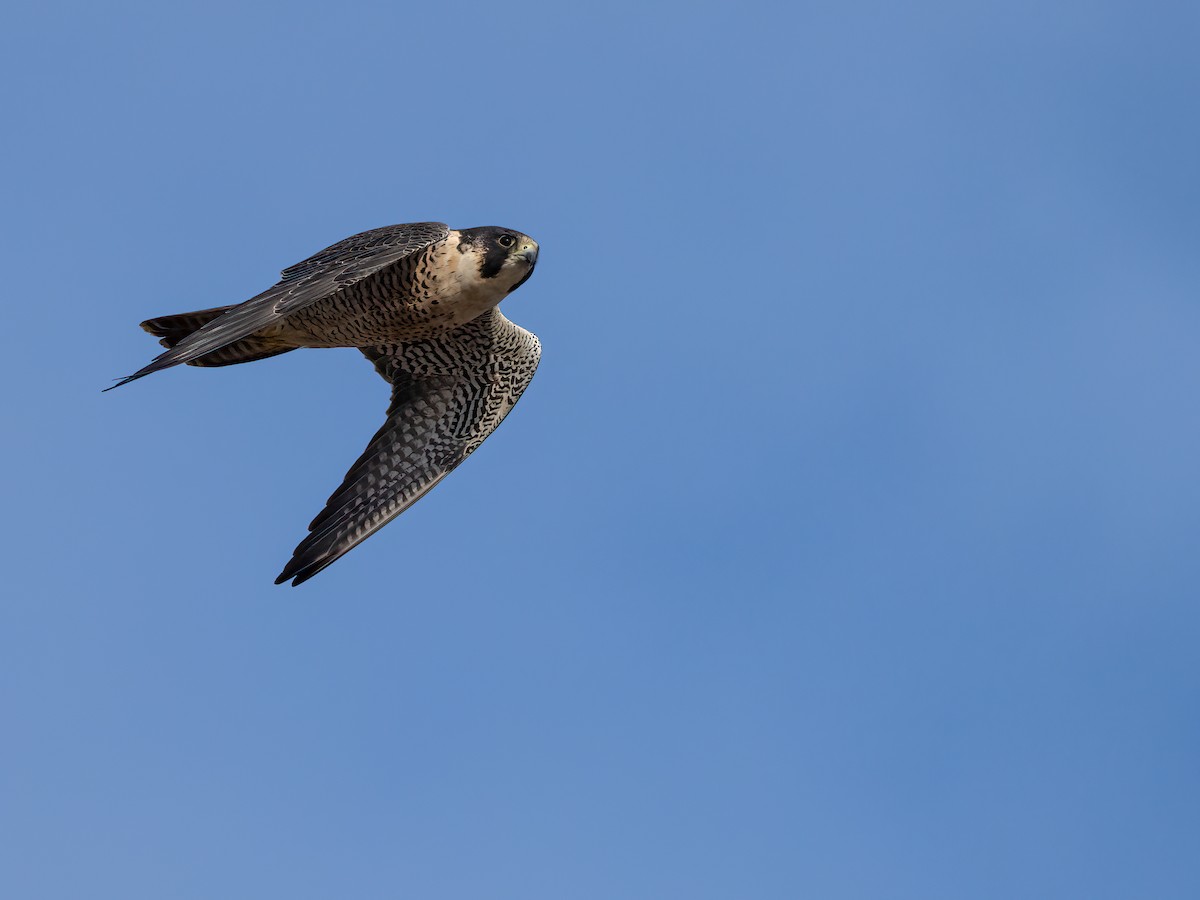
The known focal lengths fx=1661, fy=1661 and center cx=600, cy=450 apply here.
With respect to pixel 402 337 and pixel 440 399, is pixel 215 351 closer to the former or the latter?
pixel 402 337

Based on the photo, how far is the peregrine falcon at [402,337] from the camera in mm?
13070

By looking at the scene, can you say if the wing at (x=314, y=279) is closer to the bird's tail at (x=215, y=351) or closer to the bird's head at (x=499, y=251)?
the bird's head at (x=499, y=251)

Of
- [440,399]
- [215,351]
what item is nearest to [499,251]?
[440,399]

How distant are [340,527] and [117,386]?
13.0ft

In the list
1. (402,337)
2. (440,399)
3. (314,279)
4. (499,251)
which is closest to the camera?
(314,279)

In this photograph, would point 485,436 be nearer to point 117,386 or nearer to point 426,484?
point 426,484

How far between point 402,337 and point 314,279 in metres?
1.82

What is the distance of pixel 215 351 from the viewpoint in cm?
1370

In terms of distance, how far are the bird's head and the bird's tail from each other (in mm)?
1828

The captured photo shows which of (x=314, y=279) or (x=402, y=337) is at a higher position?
(x=402, y=337)

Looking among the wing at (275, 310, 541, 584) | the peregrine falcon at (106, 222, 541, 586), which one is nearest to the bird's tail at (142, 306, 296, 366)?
the peregrine falcon at (106, 222, 541, 586)

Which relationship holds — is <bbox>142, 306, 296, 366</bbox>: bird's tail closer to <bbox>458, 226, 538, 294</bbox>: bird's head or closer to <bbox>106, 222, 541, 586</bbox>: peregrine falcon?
<bbox>106, 222, 541, 586</bbox>: peregrine falcon

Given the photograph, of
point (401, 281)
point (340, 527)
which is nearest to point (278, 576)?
point (340, 527)

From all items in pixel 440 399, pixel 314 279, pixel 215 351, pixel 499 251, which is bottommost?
pixel 215 351
